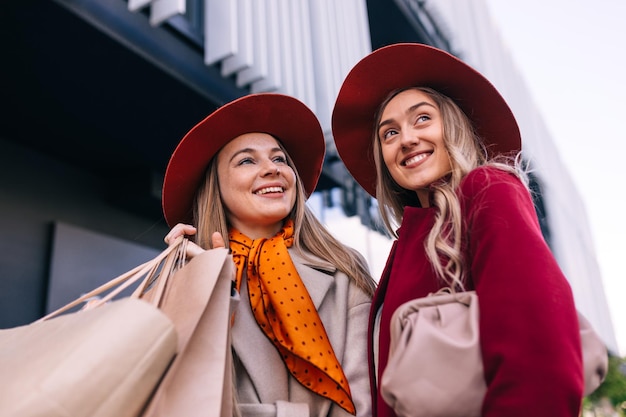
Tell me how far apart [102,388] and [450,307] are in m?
0.68

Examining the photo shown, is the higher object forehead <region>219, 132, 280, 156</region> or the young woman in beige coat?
forehead <region>219, 132, 280, 156</region>

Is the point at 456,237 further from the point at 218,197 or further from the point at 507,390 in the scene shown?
the point at 218,197

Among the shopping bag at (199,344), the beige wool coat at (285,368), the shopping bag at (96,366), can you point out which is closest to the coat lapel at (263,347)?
the beige wool coat at (285,368)

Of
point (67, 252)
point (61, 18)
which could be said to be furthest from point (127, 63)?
point (67, 252)

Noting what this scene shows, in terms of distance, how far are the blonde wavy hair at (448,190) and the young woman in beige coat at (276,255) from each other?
0.99 feet

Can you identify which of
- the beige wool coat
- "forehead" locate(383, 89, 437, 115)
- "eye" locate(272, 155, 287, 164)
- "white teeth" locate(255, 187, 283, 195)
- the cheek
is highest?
"forehead" locate(383, 89, 437, 115)

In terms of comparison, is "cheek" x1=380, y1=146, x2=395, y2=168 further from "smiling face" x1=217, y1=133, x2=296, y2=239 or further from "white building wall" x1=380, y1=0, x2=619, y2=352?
"white building wall" x1=380, y1=0, x2=619, y2=352

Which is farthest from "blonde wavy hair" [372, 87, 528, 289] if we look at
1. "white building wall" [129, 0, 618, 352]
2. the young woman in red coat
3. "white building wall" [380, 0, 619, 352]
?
"white building wall" [380, 0, 619, 352]

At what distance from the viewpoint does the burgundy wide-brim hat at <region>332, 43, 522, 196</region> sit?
177 cm

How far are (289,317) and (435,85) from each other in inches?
35.0

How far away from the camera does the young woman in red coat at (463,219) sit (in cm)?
93

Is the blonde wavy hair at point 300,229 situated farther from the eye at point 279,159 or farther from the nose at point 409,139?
the nose at point 409,139

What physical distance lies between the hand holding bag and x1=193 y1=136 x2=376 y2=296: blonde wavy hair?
871 millimetres

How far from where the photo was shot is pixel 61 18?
8.78 feet
